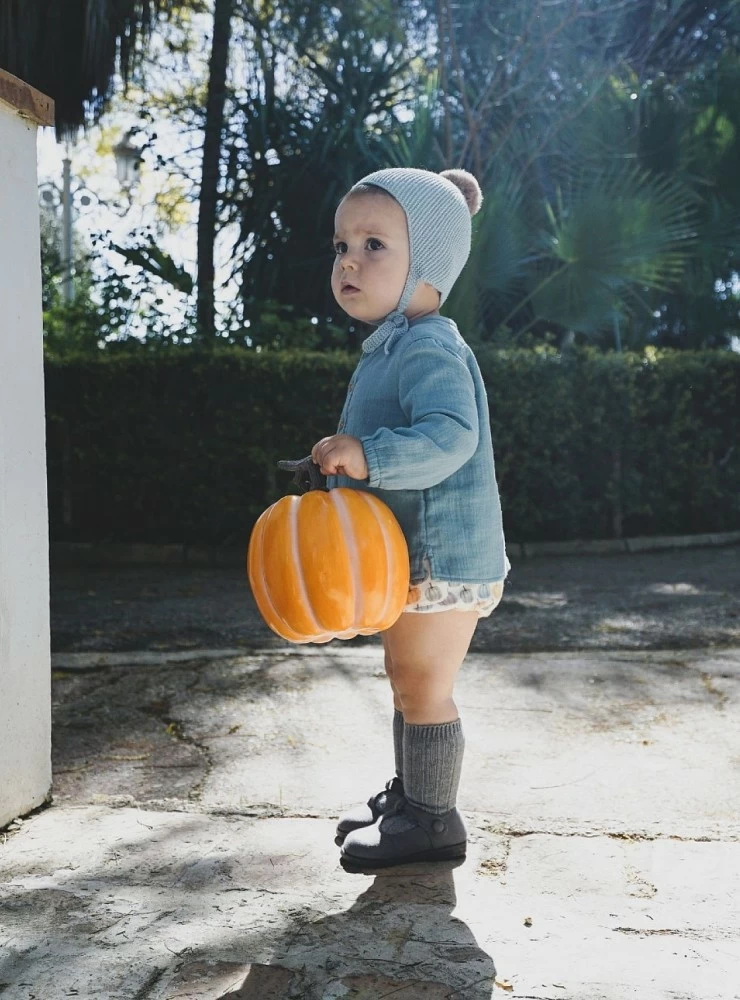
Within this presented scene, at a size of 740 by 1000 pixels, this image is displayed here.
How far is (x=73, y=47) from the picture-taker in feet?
23.2

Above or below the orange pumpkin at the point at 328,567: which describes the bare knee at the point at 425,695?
below

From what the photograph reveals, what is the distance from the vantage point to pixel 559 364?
26.2 feet

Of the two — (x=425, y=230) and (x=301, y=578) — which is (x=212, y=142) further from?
(x=301, y=578)

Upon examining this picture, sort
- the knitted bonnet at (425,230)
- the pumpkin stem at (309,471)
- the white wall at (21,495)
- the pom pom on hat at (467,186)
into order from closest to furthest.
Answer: the pumpkin stem at (309,471)
the knitted bonnet at (425,230)
the white wall at (21,495)
the pom pom on hat at (467,186)

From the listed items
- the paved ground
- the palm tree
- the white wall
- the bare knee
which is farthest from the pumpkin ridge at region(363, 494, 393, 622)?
the palm tree

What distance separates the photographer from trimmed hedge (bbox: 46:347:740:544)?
750 centimetres

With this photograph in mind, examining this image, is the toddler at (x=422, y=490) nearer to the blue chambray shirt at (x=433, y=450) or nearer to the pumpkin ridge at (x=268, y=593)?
the blue chambray shirt at (x=433, y=450)

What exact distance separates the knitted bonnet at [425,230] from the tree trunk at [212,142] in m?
7.19

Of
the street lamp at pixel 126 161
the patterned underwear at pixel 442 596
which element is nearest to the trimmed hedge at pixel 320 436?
the street lamp at pixel 126 161

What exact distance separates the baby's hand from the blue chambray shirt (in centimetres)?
2

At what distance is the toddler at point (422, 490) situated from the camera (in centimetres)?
217

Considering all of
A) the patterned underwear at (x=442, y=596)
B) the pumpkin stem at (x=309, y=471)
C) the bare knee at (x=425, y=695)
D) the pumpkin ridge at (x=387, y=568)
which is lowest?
the bare knee at (x=425, y=695)

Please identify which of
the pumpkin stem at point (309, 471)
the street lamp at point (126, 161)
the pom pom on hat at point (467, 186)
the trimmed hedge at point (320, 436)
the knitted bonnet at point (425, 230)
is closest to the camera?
the pumpkin stem at point (309, 471)

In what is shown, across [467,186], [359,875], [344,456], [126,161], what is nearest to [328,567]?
[344,456]
